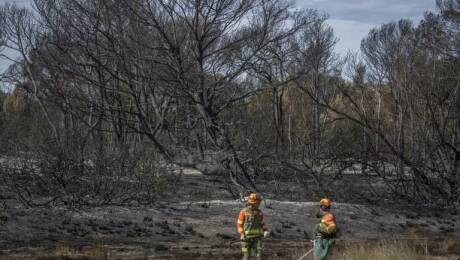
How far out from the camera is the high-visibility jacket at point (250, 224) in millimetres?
8883

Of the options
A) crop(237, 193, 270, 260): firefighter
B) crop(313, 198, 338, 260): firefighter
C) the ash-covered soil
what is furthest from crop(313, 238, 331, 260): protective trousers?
the ash-covered soil

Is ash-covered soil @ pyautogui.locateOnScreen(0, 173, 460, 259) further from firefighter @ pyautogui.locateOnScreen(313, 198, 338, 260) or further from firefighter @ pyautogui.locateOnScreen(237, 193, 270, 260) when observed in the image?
firefighter @ pyautogui.locateOnScreen(313, 198, 338, 260)

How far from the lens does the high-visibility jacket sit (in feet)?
29.1

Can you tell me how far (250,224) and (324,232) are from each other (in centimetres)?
101

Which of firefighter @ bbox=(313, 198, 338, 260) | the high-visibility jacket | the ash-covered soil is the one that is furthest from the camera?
the ash-covered soil

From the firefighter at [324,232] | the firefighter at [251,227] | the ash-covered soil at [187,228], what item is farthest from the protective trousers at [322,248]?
the ash-covered soil at [187,228]

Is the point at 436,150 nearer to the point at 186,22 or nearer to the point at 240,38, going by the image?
the point at 240,38

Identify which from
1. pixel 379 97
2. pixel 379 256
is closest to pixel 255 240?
pixel 379 256

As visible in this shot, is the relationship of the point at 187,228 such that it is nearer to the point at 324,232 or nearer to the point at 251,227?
the point at 251,227

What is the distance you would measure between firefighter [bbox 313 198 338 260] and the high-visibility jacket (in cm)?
80

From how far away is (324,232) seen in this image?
28.1 feet

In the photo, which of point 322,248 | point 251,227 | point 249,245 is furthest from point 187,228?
point 322,248

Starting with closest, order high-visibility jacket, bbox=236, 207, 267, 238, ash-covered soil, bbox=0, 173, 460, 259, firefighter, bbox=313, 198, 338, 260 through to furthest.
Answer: firefighter, bbox=313, 198, 338, 260 < high-visibility jacket, bbox=236, 207, 267, 238 < ash-covered soil, bbox=0, 173, 460, 259

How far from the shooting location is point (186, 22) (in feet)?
60.8
